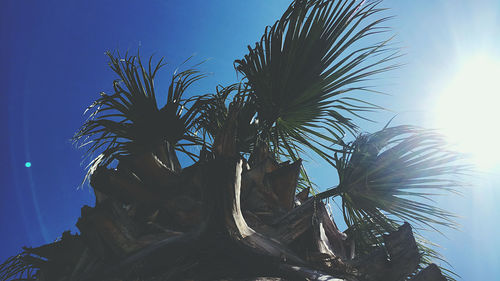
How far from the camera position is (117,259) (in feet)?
3.64

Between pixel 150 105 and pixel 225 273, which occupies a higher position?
pixel 150 105

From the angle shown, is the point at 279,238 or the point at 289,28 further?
the point at 289,28

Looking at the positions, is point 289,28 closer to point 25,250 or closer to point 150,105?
point 150,105

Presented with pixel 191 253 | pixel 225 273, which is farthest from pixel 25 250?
pixel 225 273

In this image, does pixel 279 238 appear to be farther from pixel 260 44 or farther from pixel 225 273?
pixel 260 44

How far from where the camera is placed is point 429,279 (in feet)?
3.43

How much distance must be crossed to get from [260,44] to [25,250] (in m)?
2.25

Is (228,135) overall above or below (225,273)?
above

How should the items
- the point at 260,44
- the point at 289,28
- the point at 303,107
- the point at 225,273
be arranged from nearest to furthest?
the point at 225,273 → the point at 289,28 → the point at 260,44 → the point at 303,107

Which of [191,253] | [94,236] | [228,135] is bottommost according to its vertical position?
[191,253]

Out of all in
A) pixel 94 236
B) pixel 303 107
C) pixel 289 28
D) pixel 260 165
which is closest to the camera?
pixel 94 236

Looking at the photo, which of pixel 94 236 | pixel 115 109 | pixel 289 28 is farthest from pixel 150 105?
pixel 94 236

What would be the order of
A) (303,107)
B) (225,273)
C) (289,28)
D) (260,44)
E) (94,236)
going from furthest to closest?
(303,107) → (260,44) → (289,28) → (94,236) → (225,273)

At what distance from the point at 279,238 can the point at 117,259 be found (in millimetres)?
643
